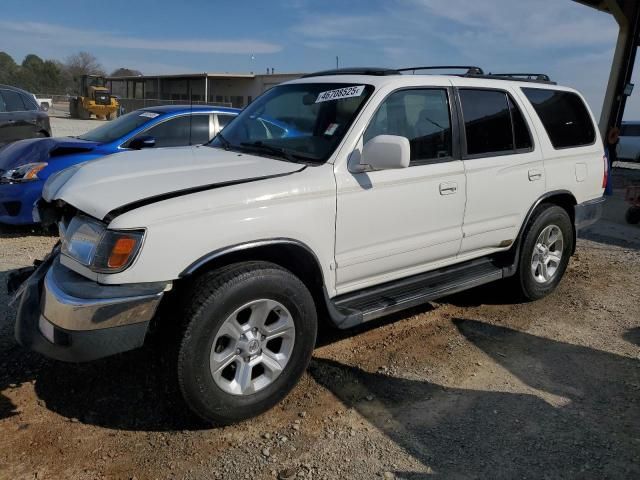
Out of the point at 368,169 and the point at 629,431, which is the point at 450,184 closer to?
the point at 368,169

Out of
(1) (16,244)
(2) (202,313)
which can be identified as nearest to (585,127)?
(2) (202,313)

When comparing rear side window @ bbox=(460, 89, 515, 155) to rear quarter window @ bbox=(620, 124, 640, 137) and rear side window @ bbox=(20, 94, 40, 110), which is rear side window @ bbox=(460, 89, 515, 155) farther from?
rear quarter window @ bbox=(620, 124, 640, 137)

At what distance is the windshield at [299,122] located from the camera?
3.54 m

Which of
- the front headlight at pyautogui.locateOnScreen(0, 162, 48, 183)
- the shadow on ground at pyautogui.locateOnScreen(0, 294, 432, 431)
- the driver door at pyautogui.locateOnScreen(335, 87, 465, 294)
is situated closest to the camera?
the shadow on ground at pyautogui.locateOnScreen(0, 294, 432, 431)

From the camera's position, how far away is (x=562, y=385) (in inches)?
143

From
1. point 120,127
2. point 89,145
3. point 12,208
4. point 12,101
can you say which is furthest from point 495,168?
point 12,101

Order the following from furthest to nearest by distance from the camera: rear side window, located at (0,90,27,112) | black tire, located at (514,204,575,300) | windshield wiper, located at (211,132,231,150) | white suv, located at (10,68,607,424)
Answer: rear side window, located at (0,90,27,112), black tire, located at (514,204,575,300), windshield wiper, located at (211,132,231,150), white suv, located at (10,68,607,424)

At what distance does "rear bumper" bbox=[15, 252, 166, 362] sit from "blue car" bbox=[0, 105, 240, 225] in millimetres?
3419

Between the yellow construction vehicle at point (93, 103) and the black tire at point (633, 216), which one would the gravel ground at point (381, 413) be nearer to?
the black tire at point (633, 216)

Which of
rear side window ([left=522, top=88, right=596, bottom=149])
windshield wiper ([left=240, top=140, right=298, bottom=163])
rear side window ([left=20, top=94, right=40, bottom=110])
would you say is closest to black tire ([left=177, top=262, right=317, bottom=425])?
windshield wiper ([left=240, top=140, right=298, bottom=163])

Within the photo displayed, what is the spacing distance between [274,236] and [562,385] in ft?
7.26

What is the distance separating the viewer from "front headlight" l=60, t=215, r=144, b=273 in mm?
2641

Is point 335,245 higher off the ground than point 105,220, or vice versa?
point 105,220

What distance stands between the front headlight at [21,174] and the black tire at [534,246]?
5257 millimetres
